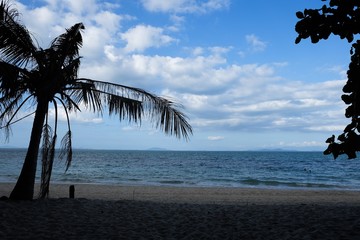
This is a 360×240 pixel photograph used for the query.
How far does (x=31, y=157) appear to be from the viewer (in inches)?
347

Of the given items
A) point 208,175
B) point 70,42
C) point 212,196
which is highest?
point 70,42

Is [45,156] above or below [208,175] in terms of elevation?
above

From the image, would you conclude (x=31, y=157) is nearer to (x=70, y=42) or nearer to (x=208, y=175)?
(x=70, y=42)

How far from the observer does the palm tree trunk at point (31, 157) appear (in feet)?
28.7

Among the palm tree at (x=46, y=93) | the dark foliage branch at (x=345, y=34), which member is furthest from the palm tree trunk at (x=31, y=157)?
the dark foliage branch at (x=345, y=34)

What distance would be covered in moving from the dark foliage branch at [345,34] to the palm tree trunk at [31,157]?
23.7ft

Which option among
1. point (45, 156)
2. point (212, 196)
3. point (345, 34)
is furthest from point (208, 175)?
point (345, 34)

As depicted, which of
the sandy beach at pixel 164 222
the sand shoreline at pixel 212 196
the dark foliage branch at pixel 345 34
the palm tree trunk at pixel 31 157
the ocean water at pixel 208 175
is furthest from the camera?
the ocean water at pixel 208 175

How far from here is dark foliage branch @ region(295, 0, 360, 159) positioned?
284 cm

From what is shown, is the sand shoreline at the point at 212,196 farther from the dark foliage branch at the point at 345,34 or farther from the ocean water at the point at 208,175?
the dark foliage branch at the point at 345,34

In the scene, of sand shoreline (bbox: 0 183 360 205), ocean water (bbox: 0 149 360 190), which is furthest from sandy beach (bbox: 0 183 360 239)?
sand shoreline (bbox: 0 183 360 205)

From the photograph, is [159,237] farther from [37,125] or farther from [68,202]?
[37,125]

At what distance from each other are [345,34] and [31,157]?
25.9ft

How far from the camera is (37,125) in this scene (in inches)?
346
